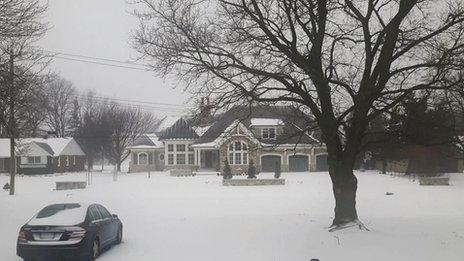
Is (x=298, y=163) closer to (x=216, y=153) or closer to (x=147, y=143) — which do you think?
(x=216, y=153)

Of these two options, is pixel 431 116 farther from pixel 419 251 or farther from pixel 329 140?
pixel 419 251

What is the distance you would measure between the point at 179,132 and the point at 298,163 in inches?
623

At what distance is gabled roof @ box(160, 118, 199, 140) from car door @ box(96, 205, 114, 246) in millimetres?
53897

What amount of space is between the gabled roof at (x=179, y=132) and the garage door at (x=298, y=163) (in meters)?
12.5

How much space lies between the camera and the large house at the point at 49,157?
70438 mm

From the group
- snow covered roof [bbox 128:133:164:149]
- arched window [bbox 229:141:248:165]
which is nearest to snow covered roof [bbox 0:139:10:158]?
snow covered roof [bbox 128:133:164:149]

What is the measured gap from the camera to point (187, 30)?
17984 millimetres

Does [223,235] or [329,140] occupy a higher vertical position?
[329,140]

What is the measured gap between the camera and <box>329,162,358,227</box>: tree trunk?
1744 cm

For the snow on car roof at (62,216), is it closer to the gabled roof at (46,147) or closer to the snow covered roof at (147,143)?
the snow covered roof at (147,143)

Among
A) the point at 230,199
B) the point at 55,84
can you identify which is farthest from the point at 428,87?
the point at 55,84

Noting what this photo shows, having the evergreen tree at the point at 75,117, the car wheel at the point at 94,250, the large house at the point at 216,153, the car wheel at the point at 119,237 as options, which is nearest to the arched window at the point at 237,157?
the large house at the point at 216,153

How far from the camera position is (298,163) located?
6412cm

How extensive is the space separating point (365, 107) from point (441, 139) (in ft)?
11.2
